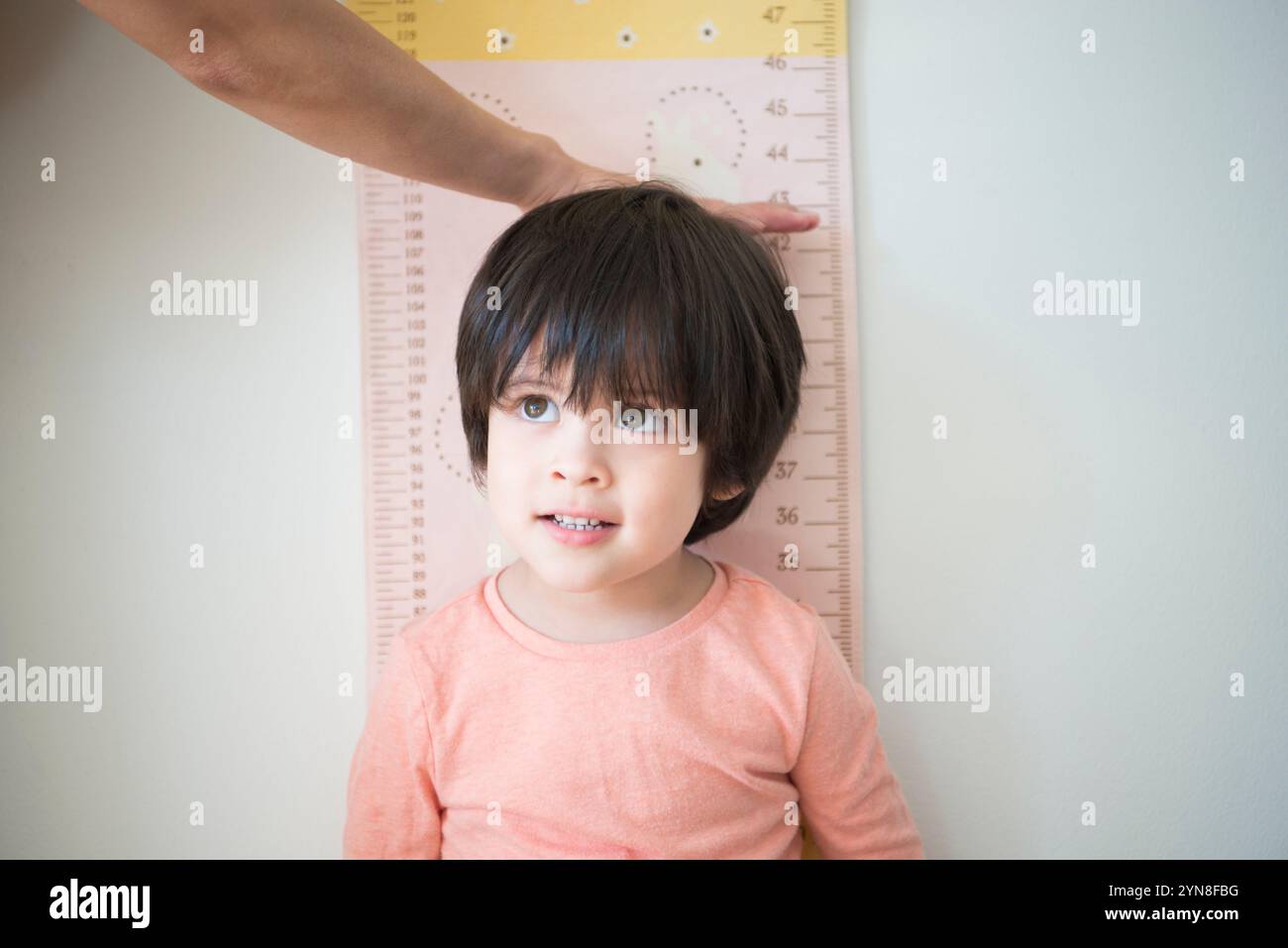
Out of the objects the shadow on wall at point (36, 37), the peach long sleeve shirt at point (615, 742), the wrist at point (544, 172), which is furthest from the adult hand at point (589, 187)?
the shadow on wall at point (36, 37)

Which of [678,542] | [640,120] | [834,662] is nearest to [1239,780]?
[834,662]

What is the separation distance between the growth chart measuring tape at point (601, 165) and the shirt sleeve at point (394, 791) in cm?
15

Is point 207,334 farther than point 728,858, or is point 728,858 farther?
point 207,334

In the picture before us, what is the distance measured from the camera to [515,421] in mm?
688

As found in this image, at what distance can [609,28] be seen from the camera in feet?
2.95

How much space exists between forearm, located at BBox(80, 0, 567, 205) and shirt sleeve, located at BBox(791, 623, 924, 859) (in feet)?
1.80

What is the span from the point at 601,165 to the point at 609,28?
14cm

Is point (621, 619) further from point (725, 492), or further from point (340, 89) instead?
point (340, 89)

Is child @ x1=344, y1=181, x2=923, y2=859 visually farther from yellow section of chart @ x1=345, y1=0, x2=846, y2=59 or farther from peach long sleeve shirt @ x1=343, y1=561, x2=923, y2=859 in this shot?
yellow section of chart @ x1=345, y1=0, x2=846, y2=59

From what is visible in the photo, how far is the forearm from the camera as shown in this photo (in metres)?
0.65

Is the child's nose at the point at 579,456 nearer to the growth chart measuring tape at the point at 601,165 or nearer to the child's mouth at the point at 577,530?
the child's mouth at the point at 577,530

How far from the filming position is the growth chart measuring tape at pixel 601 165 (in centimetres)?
89

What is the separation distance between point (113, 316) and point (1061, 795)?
1.15 m
